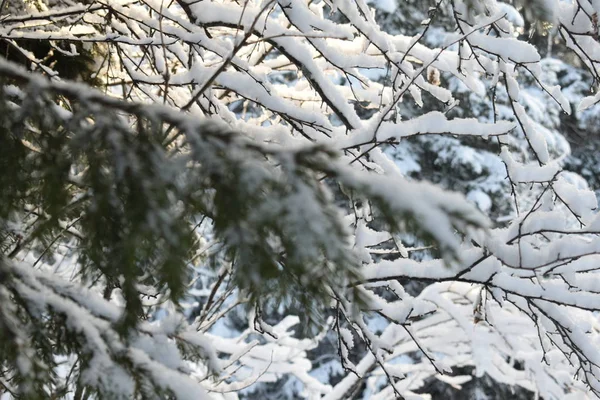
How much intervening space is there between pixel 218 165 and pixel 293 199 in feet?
0.42

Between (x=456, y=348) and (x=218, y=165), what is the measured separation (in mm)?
3534

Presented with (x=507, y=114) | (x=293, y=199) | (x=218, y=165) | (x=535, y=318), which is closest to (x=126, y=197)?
(x=218, y=165)

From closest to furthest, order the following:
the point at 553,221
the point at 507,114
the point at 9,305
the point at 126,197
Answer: the point at 126,197 < the point at 9,305 < the point at 553,221 < the point at 507,114

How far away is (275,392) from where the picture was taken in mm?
10039

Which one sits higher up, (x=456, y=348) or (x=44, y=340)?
(x=456, y=348)

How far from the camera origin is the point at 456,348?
13.1 feet

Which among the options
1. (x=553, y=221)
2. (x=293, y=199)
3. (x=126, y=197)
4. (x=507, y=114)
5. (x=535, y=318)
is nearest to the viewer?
(x=293, y=199)

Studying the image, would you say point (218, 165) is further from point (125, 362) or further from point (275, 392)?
point (275, 392)

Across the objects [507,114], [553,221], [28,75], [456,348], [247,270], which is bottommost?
[247,270]

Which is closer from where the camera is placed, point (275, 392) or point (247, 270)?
point (247, 270)

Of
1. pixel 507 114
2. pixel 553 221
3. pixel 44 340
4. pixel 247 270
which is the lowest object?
pixel 44 340

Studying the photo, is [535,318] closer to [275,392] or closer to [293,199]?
[293,199]

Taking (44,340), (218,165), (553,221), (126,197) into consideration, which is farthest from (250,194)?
(553,221)

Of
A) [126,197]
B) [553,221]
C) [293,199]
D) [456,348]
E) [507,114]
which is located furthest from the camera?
[507,114]
